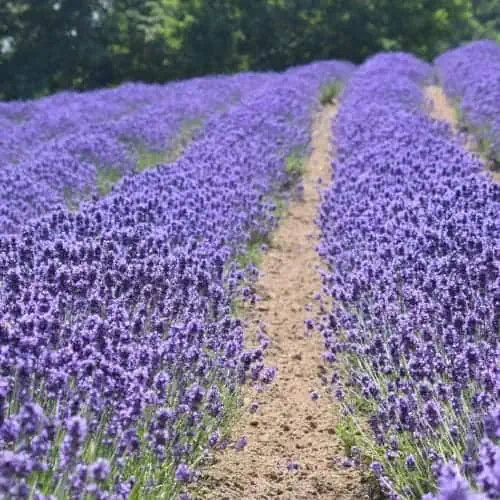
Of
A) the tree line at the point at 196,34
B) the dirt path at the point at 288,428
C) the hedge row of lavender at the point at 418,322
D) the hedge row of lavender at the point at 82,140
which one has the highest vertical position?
the tree line at the point at 196,34

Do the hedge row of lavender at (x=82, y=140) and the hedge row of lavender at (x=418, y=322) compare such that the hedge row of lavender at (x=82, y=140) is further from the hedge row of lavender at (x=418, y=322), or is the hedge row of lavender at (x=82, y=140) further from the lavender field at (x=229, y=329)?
the hedge row of lavender at (x=418, y=322)

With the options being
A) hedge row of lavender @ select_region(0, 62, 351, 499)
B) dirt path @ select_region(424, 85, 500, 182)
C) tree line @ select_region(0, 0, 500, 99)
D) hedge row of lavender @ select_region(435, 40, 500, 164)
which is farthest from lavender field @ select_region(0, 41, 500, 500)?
tree line @ select_region(0, 0, 500, 99)

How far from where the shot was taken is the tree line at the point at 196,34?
17.9 metres

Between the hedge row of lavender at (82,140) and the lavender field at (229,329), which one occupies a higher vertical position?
the hedge row of lavender at (82,140)

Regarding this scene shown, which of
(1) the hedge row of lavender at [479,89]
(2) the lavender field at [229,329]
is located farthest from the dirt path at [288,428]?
(1) the hedge row of lavender at [479,89]

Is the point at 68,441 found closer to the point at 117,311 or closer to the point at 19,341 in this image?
the point at 19,341

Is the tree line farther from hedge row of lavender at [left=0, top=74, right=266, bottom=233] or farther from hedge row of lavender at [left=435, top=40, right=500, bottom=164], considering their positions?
hedge row of lavender at [left=0, top=74, right=266, bottom=233]

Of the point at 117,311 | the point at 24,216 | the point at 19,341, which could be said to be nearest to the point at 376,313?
the point at 117,311

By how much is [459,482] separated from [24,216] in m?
3.79

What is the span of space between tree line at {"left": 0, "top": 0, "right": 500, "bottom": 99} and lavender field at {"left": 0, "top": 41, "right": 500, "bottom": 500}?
40.1 ft

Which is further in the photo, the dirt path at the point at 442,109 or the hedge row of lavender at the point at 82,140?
the dirt path at the point at 442,109

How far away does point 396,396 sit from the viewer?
270 centimetres

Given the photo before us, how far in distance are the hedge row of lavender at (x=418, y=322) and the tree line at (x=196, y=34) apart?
45.1ft

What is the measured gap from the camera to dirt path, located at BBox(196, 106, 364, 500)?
3.04 metres
